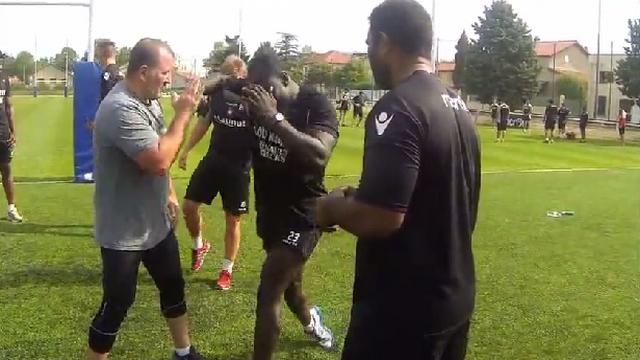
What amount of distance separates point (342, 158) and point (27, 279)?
49.7 feet

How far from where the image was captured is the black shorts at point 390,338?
2.71m

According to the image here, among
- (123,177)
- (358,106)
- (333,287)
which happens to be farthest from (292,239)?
(358,106)

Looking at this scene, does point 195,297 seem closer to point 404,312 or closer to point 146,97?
point 146,97

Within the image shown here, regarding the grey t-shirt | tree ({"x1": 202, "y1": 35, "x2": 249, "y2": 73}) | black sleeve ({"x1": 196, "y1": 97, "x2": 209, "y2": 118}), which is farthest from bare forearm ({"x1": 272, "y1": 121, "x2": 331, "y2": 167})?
black sleeve ({"x1": 196, "y1": 97, "x2": 209, "y2": 118})

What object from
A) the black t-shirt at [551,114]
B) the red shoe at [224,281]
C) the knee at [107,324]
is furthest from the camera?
the black t-shirt at [551,114]

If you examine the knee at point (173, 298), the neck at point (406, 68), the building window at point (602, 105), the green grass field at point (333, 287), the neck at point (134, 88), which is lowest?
the green grass field at point (333, 287)

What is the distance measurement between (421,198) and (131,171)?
213cm

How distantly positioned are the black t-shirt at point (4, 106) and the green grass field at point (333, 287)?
116cm

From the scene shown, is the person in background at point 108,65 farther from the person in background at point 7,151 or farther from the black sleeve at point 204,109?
the black sleeve at point 204,109

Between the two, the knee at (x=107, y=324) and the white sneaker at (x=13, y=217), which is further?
the white sneaker at (x=13, y=217)

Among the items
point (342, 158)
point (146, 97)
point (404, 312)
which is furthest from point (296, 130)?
point (342, 158)

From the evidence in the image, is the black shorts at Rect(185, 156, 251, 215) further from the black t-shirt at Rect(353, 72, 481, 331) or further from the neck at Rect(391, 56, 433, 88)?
the neck at Rect(391, 56, 433, 88)

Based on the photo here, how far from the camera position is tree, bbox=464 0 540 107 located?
6544 cm

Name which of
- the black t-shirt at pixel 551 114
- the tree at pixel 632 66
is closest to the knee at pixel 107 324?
the black t-shirt at pixel 551 114
